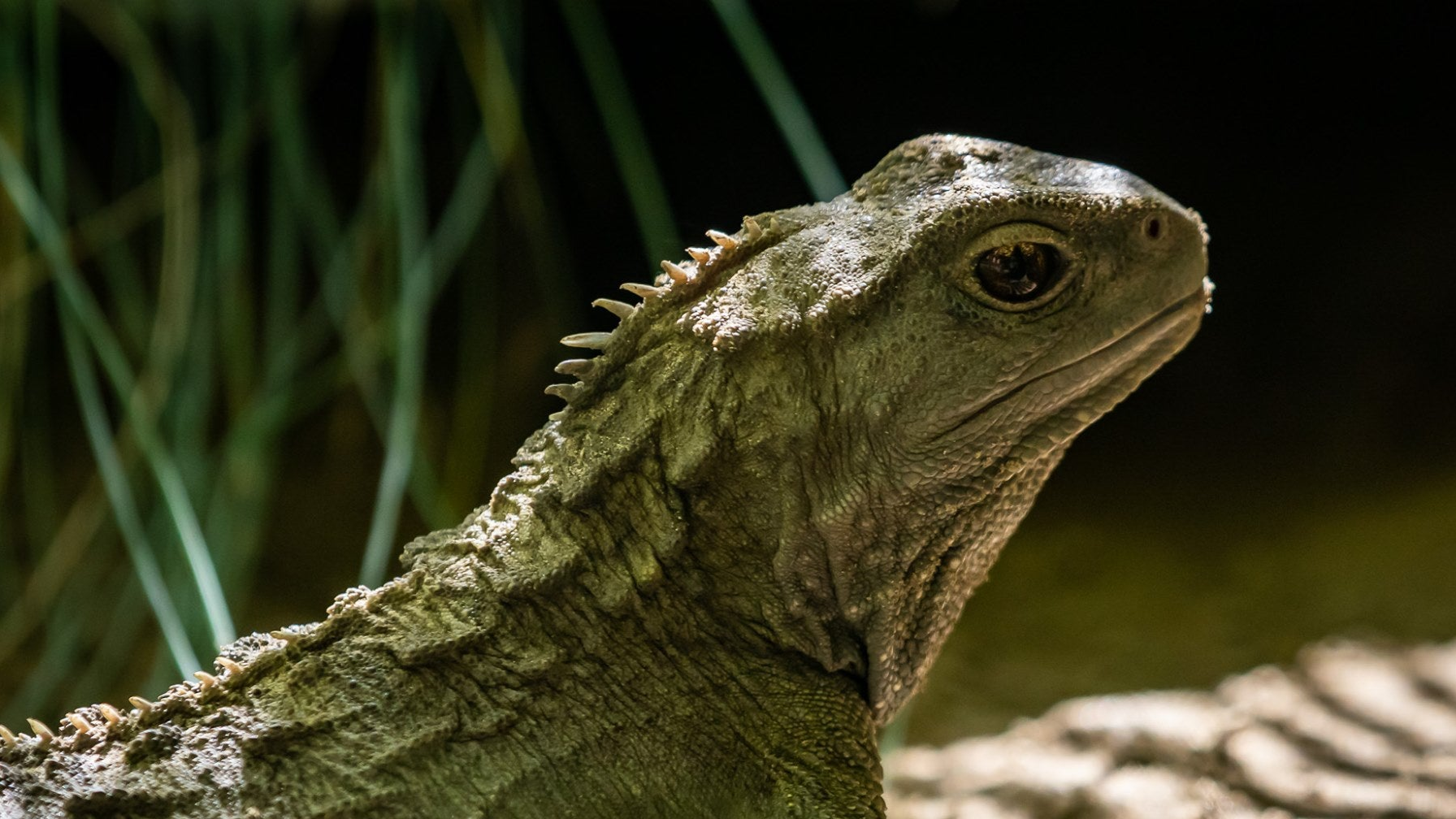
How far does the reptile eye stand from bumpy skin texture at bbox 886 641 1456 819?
190cm

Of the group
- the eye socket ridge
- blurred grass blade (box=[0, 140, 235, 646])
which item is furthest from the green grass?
the eye socket ridge

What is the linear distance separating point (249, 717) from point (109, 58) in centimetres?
511

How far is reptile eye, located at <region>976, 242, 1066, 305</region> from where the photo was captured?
2.38 meters

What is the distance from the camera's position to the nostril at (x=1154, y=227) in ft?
7.94

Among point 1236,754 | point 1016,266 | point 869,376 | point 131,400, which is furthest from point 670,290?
point 1236,754

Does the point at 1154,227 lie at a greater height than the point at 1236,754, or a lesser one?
greater

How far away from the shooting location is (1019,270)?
7.86ft

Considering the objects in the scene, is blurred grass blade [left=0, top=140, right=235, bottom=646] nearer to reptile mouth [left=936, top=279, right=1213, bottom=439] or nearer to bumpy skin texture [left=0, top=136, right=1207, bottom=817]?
bumpy skin texture [left=0, top=136, right=1207, bottom=817]

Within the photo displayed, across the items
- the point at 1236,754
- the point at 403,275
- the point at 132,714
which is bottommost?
the point at 132,714

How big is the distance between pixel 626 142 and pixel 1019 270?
174 centimetres

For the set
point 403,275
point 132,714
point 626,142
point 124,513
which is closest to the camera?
point 132,714

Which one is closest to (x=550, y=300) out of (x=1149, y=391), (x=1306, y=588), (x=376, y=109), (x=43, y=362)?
(x=376, y=109)

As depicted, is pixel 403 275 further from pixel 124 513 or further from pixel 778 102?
pixel 778 102

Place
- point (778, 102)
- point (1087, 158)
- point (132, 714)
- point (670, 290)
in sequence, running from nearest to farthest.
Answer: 1. point (132, 714)
2. point (670, 290)
3. point (778, 102)
4. point (1087, 158)
